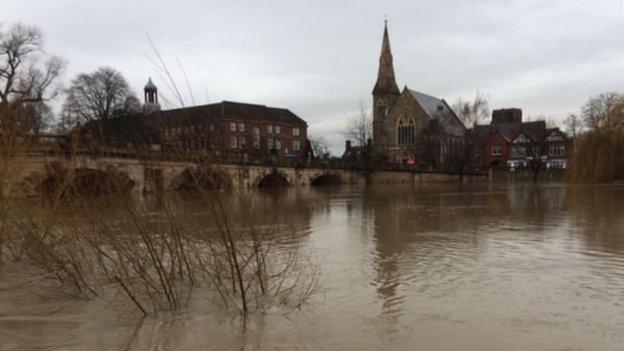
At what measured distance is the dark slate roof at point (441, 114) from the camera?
9356cm

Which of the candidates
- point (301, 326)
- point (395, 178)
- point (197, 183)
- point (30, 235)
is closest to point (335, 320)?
point (301, 326)

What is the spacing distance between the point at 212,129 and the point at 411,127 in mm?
91466

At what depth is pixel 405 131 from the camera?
9775 centimetres

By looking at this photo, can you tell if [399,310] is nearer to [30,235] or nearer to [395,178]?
[30,235]

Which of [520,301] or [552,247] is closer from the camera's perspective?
[520,301]

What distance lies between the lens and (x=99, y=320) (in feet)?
25.5

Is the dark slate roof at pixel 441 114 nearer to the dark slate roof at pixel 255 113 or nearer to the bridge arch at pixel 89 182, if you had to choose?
the dark slate roof at pixel 255 113

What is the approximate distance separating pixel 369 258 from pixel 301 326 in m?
5.67

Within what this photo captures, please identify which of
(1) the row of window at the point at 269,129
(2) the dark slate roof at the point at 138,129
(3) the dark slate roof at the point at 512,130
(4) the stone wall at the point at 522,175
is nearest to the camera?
(2) the dark slate roof at the point at 138,129

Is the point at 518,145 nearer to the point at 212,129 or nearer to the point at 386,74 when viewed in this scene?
the point at 386,74

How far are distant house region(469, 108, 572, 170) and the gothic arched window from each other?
10.6 metres

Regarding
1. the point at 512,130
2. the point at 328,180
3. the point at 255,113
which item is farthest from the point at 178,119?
the point at 512,130

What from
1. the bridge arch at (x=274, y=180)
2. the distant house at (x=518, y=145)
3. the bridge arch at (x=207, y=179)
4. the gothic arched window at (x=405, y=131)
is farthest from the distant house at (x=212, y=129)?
the distant house at (x=518, y=145)

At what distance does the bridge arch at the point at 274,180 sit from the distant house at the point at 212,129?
2.37m
